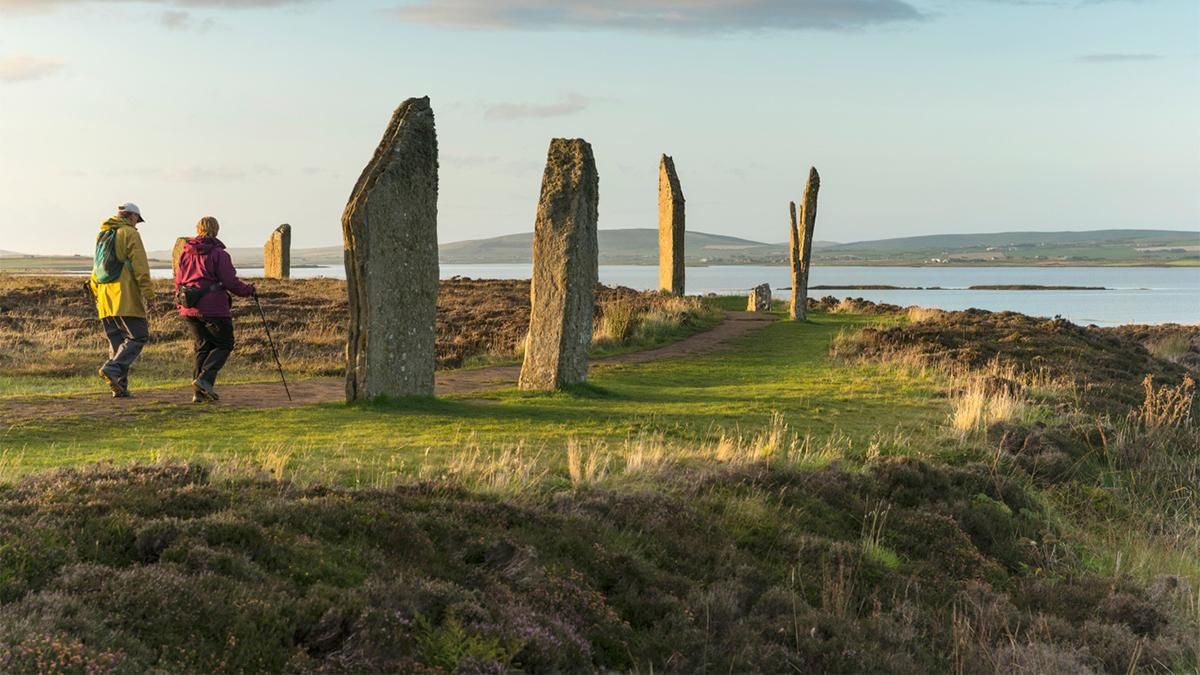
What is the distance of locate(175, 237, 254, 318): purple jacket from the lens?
50.0 ft

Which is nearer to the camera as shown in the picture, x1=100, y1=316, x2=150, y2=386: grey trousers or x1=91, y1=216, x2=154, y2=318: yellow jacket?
x1=91, y1=216, x2=154, y2=318: yellow jacket

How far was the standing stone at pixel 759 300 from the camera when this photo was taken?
40219 millimetres

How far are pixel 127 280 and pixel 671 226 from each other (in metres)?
24.9

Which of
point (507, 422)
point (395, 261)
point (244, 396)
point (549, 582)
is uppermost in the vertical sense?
point (395, 261)

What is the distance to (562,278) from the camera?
1770 cm

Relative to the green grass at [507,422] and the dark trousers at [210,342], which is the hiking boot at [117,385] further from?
the green grass at [507,422]

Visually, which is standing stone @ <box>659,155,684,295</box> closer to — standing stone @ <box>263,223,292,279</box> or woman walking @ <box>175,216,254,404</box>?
standing stone @ <box>263,223,292,279</box>

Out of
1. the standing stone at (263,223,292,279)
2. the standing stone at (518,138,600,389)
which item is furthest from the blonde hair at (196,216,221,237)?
the standing stone at (263,223,292,279)

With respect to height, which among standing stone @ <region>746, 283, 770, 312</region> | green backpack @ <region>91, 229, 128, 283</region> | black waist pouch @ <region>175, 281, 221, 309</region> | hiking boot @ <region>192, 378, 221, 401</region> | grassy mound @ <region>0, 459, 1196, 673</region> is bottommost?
grassy mound @ <region>0, 459, 1196, 673</region>

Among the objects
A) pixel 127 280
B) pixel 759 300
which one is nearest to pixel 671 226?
pixel 759 300

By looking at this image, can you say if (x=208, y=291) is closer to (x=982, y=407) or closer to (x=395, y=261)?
(x=395, y=261)

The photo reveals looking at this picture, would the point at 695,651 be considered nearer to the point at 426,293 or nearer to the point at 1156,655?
the point at 1156,655

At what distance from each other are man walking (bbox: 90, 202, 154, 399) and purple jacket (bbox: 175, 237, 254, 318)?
60 cm

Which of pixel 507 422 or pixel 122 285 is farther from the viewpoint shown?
pixel 122 285
